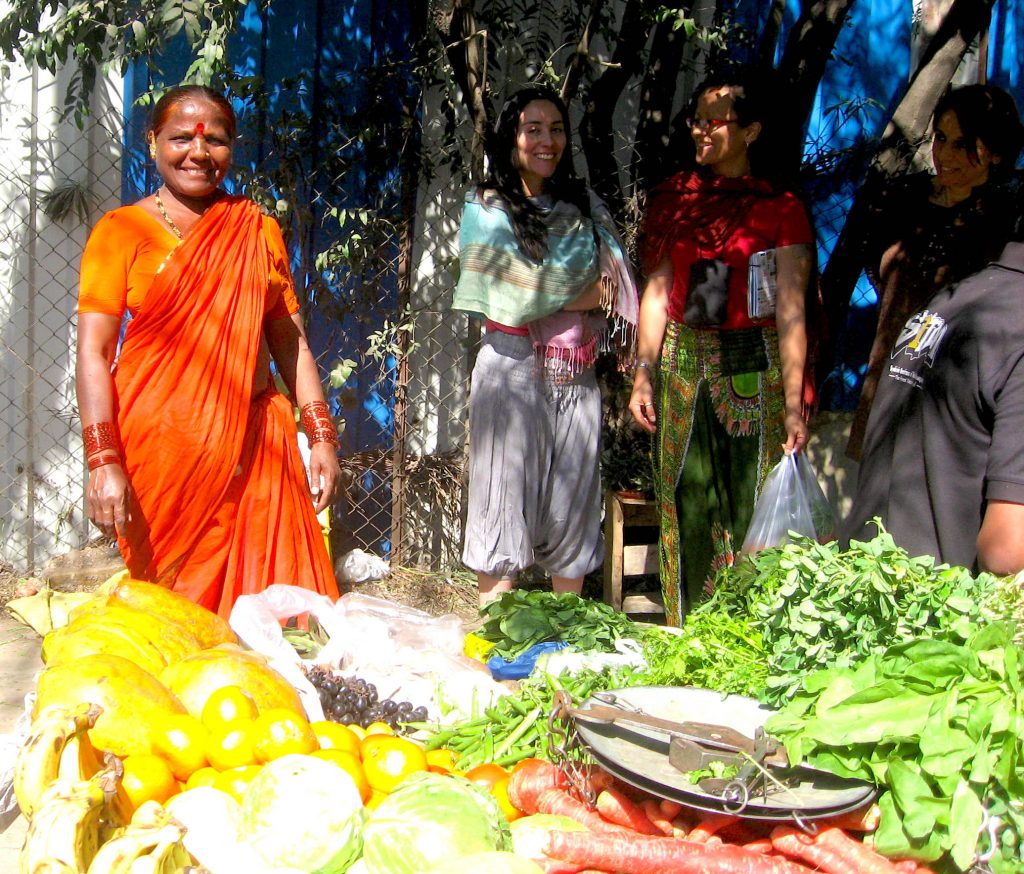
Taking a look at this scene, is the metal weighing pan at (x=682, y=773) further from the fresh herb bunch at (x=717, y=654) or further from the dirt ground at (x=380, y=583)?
the dirt ground at (x=380, y=583)

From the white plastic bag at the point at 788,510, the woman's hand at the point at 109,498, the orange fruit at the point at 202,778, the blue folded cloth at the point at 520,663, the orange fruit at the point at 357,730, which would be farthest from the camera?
the white plastic bag at the point at 788,510

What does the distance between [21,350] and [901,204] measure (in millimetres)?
4117

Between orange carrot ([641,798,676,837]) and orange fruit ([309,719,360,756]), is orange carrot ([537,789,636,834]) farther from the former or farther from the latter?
orange fruit ([309,719,360,756])

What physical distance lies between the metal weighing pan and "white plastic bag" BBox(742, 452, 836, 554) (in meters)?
1.51

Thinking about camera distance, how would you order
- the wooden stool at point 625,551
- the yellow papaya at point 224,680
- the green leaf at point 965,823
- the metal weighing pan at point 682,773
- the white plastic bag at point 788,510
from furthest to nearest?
the wooden stool at point 625,551 → the white plastic bag at point 788,510 → the yellow papaya at point 224,680 → the metal weighing pan at point 682,773 → the green leaf at point 965,823

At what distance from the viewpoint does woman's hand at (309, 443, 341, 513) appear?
3.69 m

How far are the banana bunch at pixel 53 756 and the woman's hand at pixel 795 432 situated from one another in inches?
105

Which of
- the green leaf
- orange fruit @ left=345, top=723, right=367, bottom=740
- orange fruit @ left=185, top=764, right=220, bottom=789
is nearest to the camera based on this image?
the green leaf

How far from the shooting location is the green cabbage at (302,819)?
190 cm

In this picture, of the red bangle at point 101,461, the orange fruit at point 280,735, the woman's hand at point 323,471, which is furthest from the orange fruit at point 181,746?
the woman's hand at point 323,471

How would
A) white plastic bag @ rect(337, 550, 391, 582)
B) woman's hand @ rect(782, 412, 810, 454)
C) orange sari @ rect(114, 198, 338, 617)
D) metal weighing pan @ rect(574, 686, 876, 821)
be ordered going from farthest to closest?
white plastic bag @ rect(337, 550, 391, 582) → woman's hand @ rect(782, 412, 810, 454) → orange sari @ rect(114, 198, 338, 617) → metal weighing pan @ rect(574, 686, 876, 821)

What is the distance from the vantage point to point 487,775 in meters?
2.33

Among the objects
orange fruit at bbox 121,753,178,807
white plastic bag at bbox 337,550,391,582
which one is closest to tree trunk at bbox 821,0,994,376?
white plastic bag at bbox 337,550,391,582

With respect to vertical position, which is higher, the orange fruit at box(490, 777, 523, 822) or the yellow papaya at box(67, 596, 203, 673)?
the yellow papaya at box(67, 596, 203, 673)
